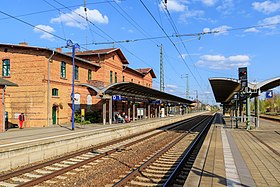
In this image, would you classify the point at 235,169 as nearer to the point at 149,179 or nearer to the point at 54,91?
the point at 149,179

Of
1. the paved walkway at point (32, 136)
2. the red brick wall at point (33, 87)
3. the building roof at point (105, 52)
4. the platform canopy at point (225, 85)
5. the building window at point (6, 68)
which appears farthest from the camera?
the building roof at point (105, 52)

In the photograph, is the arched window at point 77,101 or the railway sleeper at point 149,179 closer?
the railway sleeper at point 149,179

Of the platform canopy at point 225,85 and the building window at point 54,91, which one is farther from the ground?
the platform canopy at point 225,85

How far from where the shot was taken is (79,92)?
29.8 meters

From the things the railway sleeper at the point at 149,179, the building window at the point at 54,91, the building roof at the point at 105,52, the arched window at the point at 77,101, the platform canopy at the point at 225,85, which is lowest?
the railway sleeper at the point at 149,179

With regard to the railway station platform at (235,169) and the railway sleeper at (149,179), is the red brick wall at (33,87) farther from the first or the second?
the railway sleeper at (149,179)

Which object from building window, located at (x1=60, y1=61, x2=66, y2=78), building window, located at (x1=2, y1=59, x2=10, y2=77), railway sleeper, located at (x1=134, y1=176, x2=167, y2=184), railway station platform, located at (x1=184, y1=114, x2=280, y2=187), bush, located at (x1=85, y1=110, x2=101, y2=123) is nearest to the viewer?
railway station platform, located at (x1=184, y1=114, x2=280, y2=187)

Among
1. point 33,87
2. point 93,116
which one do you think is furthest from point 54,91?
point 93,116

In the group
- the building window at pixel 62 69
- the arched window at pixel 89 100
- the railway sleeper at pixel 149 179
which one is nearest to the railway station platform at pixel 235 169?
the railway sleeper at pixel 149 179

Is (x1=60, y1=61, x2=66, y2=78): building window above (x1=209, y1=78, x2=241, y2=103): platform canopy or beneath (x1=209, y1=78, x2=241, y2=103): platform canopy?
above

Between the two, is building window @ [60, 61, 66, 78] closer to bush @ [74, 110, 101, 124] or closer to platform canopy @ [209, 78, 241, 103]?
bush @ [74, 110, 101, 124]

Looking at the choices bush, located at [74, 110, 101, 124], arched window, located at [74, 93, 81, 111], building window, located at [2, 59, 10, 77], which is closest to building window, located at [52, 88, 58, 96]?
arched window, located at [74, 93, 81, 111]

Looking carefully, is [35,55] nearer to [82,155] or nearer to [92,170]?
[82,155]

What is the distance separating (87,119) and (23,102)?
748cm
